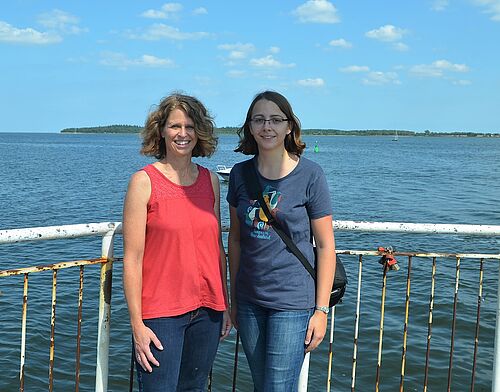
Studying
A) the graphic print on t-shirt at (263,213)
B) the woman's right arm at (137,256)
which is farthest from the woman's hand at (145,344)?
the graphic print on t-shirt at (263,213)

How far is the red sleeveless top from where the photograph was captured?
2896 mm

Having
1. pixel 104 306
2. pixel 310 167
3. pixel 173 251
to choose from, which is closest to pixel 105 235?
pixel 104 306

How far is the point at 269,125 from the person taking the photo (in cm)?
302

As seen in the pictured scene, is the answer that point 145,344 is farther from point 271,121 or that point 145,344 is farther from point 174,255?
point 271,121

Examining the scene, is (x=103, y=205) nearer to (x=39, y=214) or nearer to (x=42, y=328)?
(x=39, y=214)

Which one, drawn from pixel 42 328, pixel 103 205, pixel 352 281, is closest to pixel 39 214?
Answer: pixel 103 205

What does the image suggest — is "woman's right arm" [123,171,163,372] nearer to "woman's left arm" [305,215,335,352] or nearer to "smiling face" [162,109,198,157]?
"smiling face" [162,109,198,157]

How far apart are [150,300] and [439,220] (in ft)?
76.6

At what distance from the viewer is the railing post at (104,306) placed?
3.32 m

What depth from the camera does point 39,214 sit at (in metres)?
25.3

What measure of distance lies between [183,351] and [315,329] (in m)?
0.72

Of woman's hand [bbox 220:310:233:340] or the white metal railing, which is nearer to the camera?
the white metal railing

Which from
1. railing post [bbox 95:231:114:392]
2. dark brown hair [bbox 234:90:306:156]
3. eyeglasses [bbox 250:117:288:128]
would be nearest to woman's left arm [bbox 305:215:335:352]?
dark brown hair [bbox 234:90:306:156]

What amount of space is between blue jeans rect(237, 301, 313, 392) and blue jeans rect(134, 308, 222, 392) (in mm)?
172
